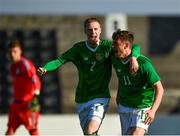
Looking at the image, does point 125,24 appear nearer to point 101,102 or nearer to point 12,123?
point 12,123

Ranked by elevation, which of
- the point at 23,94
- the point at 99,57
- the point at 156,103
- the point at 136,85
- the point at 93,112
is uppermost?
the point at 99,57

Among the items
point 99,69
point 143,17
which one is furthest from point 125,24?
point 99,69

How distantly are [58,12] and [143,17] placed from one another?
6.55 ft

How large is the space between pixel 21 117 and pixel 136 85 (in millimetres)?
3232

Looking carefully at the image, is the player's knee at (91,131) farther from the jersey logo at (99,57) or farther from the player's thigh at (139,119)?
the jersey logo at (99,57)

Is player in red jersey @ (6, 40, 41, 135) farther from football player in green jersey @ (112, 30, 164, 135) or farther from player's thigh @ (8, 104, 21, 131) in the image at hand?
football player in green jersey @ (112, 30, 164, 135)

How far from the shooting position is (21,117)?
10594 millimetres

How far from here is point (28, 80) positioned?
10.6m

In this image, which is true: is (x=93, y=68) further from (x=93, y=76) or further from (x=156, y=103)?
(x=156, y=103)

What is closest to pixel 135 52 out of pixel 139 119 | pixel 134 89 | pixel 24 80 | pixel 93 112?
pixel 134 89

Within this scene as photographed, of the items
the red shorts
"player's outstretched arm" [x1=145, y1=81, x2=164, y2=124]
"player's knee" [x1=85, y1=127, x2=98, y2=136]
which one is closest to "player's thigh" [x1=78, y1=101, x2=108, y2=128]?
"player's knee" [x1=85, y1=127, x2=98, y2=136]

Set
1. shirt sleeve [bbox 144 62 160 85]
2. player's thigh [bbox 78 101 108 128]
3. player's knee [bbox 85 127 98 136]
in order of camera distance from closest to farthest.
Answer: shirt sleeve [bbox 144 62 160 85] → player's knee [bbox 85 127 98 136] → player's thigh [bbox 78 101 108 128]

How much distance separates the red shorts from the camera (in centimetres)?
1057

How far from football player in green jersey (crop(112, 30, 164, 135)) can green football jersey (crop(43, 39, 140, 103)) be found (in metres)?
0.20
